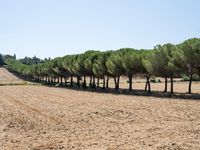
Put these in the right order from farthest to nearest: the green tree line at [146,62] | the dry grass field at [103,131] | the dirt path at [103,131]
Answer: the green tree line at [146,62] < the dirt path at [103,131] < the dry grass field at [103,131]

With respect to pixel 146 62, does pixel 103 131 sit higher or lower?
lower

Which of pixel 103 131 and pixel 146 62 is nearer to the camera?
pixel 103 131

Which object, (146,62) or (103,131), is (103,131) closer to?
(103,131)

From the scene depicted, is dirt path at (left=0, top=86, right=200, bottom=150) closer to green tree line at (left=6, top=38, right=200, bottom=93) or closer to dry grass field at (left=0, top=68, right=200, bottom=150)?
dry grass field at (left=0, top=68, right=200, bottom=150)

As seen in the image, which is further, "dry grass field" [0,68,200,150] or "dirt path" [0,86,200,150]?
"dirt path" [0,86,200,150]

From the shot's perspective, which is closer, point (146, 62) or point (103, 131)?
point (103, 131)

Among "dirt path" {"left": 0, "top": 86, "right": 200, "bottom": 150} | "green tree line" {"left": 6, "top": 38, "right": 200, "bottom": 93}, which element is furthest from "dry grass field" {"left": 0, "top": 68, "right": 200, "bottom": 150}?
"green tree line" {"left": 6, "top": 38, "right": 200, "bottom": 93}

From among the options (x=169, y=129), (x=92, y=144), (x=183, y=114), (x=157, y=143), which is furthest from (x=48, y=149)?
(x=183, y=114)

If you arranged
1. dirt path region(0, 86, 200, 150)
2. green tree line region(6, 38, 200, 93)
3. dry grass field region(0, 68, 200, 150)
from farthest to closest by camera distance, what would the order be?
green tree line region(6, 38, 200, 93) < dirt path region(0, 86, 200, 150) < dry grass field region(0, 68, 200, 150)

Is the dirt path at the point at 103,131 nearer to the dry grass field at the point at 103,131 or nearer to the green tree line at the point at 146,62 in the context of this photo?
the dry grass field at the point at 103,131

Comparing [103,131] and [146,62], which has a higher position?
[146,62]

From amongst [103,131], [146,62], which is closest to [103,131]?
[103,131]

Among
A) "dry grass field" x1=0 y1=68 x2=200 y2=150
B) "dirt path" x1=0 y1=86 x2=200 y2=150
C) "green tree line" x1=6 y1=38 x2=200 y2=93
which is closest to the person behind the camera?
"dry grass field" x1=0 y1=68 x2=200 y2=150

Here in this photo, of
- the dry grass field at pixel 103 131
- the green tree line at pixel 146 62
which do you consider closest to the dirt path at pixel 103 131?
the dry grass field at pixel 103 131
